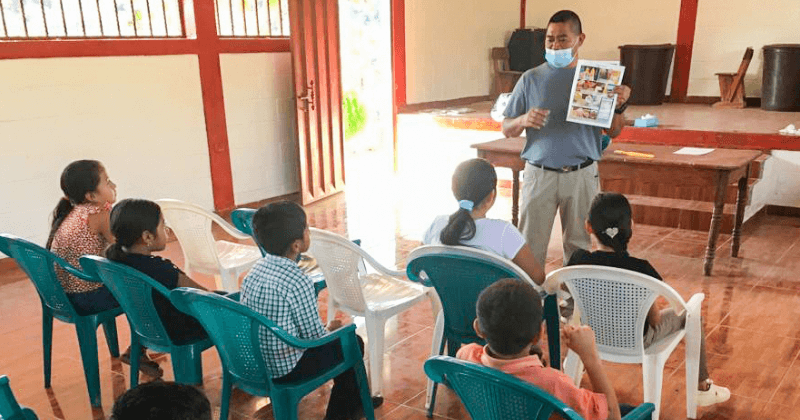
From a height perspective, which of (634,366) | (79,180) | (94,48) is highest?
(94,48)

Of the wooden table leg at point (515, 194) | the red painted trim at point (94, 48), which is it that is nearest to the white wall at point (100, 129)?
the red painted trim at point (94, 48)

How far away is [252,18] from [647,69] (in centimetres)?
497


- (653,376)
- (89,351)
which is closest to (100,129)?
(89,351)

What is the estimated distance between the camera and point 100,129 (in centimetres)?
473

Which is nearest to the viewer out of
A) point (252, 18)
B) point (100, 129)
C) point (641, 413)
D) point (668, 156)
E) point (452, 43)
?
point (641, 413)

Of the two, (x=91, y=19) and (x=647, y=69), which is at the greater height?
(x=91, y=19)

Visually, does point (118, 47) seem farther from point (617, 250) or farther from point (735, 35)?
point (735, 35)

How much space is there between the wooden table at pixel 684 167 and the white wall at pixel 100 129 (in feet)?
7.96

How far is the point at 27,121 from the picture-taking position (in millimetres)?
4328

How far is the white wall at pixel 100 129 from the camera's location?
14.1 feet

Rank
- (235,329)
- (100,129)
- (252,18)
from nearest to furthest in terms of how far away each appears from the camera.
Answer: (235,329), (100,129), (252,18)

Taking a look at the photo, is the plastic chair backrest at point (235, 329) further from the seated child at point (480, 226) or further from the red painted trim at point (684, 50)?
the red painted trim at point (684, 50)

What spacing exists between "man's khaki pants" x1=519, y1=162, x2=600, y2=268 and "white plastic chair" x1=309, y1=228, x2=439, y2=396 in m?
0.82

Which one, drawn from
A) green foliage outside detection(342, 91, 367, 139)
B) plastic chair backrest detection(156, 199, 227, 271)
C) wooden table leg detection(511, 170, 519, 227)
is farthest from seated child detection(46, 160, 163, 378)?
green foliage outside detection(342, 91, 367, 139)
